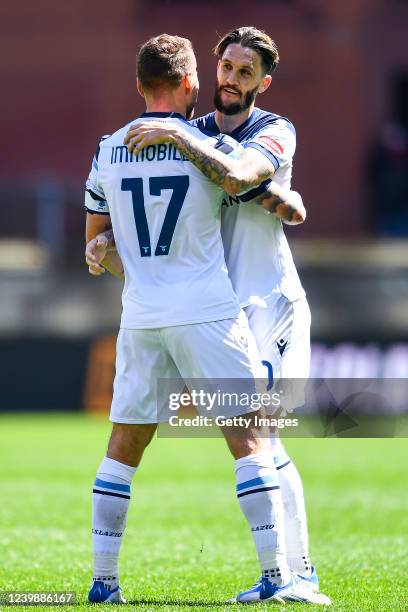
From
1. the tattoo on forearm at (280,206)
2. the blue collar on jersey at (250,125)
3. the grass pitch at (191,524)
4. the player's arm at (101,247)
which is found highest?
the blue collar on jersey at (250,125)

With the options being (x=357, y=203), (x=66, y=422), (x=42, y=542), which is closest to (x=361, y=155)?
(x=357, y=203)

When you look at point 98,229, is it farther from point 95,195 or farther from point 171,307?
point 171,307

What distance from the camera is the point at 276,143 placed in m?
5.50

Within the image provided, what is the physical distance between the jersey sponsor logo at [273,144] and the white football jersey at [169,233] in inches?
5.1

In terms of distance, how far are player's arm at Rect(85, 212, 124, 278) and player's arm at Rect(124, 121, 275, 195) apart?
501mm

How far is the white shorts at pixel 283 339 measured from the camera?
578cm

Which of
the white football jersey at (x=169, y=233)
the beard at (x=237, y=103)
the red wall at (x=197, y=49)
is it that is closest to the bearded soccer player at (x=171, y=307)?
the white football jersey at (x=169, y=233)

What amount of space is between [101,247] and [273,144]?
89 cm

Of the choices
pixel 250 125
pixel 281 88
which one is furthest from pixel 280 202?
pixel 281 88

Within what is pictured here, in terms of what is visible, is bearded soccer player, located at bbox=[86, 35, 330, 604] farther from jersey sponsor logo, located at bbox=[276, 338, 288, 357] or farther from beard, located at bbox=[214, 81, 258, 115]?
jersey sponsor logo, located at bbox=[276, 338, 288, 357]

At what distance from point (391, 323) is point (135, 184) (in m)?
13.5

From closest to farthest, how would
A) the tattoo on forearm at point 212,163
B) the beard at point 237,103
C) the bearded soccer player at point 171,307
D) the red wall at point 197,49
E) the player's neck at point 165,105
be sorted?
1. the tattoo on forearm at point 212,163
2. the bearded soccer player at point 171,307
3. the player's neck at point 165,105
4. the beard at point 237,103
5. the red wall at point 197,49

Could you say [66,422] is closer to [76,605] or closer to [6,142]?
[6,142]

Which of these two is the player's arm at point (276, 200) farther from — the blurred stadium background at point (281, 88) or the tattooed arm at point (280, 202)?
the blurred stadium background at point (281, 88)
